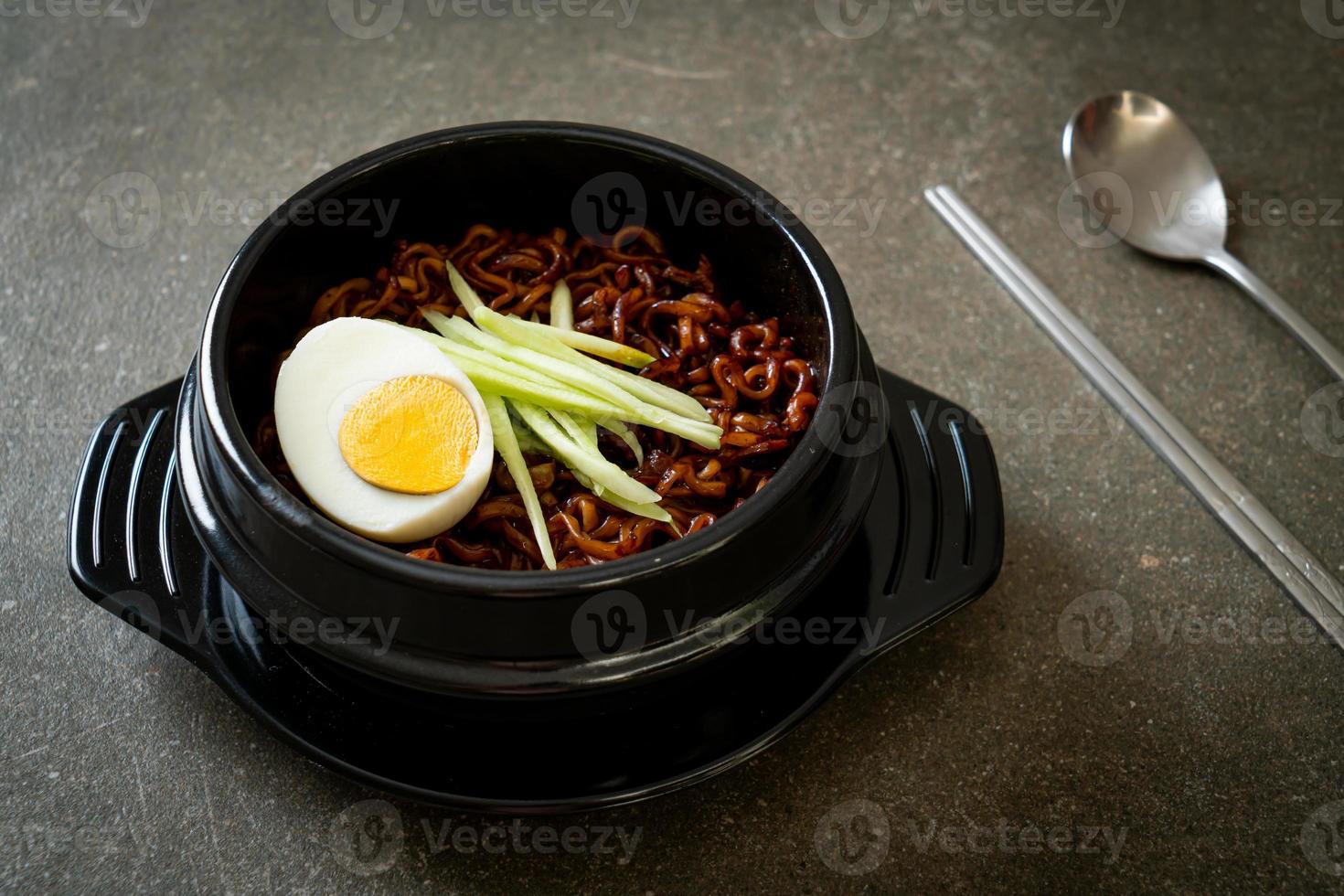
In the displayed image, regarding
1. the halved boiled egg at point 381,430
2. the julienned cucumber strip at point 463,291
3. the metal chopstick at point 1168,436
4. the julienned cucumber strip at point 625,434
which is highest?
the metal chopstick at point 1168,436

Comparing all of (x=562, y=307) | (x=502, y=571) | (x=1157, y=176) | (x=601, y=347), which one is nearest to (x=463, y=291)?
(x=562, y=307)

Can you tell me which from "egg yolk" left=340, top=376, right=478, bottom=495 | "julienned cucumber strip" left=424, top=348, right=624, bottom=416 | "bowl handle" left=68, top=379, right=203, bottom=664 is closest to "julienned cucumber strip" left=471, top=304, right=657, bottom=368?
"julienned cucumber strip" left=424, top=348, right=624, bottom=416

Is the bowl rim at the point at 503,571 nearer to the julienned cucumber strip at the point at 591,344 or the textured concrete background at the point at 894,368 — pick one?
the julienned cucumber strip at the point at 591,344

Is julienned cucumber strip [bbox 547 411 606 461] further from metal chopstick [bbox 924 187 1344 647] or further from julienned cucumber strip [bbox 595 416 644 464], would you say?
metal chopstick [bbox 924 187 1344 647]

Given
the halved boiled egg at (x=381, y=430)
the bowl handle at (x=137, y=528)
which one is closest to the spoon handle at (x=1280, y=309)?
the halved boiled egg at (x=381, y=430)

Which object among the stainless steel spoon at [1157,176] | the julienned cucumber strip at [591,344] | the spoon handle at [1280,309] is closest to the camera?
the julienned cucumber strip at [591,344]
